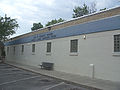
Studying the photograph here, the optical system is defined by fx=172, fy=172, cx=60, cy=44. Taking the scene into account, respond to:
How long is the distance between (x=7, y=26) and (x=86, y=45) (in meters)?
18.5

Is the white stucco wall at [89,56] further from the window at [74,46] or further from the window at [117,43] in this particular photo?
the window at [74,46]

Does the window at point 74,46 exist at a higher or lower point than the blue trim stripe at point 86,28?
lower

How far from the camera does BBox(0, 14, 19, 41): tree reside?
27.3 m

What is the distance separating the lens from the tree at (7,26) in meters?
27.3

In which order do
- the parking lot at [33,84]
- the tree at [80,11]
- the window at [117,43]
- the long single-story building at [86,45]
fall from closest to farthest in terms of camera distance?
the parking lot at [33,84]
the window at [117,43]
the long single-story building at [86,45]
the tree at [80,11]

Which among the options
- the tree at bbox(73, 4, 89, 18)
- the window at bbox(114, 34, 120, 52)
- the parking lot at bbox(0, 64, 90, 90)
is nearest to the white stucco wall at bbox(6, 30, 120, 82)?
the window at bbox(114, 34, 120, 52)

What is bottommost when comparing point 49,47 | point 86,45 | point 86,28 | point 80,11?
point 49,47

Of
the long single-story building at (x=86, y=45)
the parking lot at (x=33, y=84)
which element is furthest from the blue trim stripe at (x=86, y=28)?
the parking lot at (x=33, y=84)

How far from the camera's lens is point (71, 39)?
14.6 metres

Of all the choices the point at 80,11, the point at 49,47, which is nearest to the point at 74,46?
the point at 49,47

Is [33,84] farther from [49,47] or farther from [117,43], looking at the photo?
[49,47]

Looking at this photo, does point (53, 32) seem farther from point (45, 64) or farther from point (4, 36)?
point (4, 36)

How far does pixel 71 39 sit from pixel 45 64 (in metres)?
4.72

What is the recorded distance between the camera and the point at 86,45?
12.9 meters
